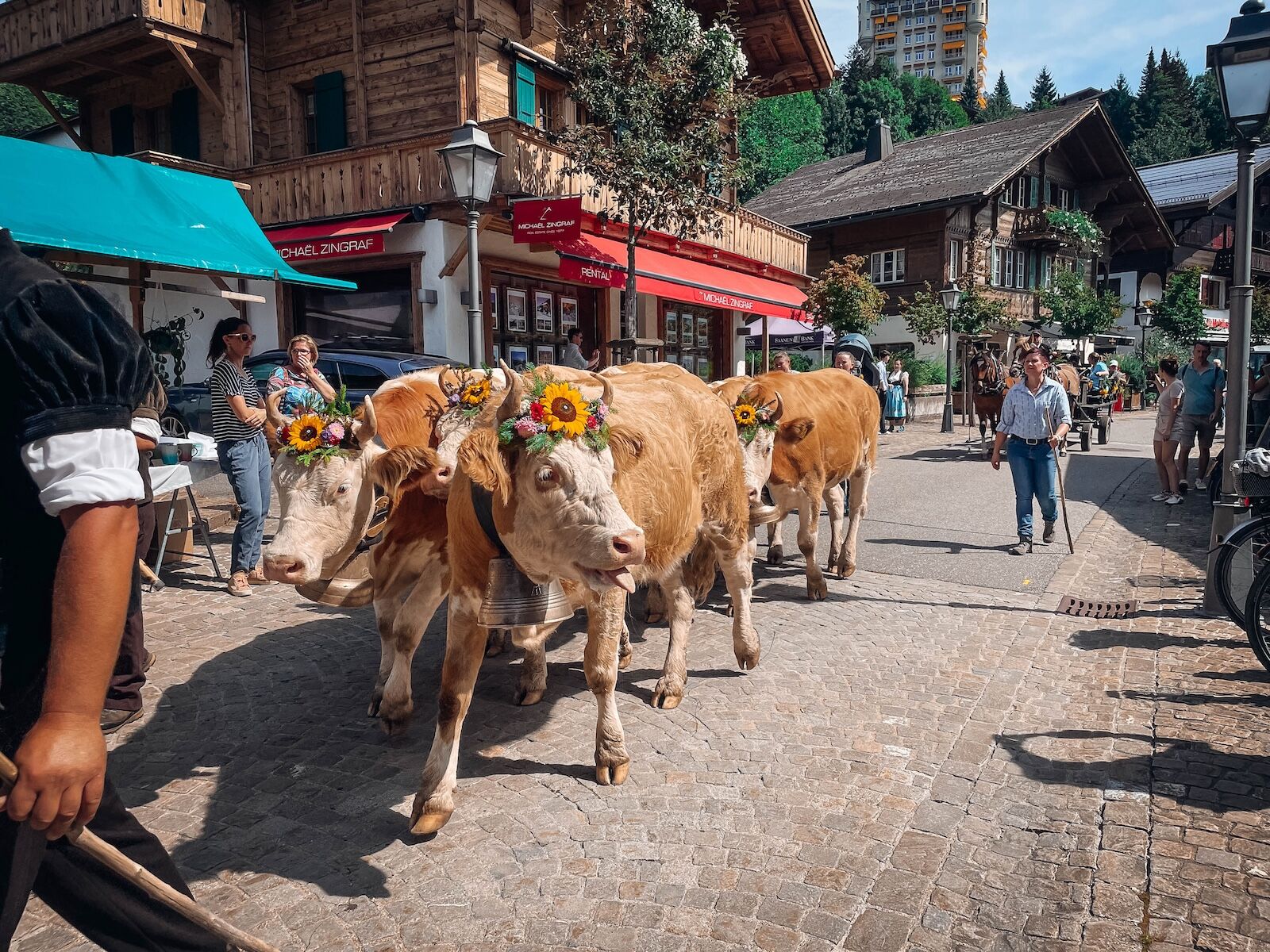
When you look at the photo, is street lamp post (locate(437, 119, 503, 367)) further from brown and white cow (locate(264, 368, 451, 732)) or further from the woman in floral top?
brown and white cow (locate(264, 368, 451, 732))

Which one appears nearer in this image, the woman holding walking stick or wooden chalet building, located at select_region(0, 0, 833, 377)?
the woman holding walking stick

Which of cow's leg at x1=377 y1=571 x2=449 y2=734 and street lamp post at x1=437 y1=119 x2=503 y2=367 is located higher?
street lamp post at x1=437 y1=119 x2=503 y2=367

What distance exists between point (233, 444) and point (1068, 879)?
585cm

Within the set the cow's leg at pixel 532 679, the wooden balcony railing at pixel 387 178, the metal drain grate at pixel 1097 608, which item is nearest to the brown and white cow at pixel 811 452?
the metal drain grate at pixel 1097 608

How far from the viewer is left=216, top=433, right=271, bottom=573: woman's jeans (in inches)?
251

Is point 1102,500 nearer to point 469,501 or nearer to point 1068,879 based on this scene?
point 1068,879

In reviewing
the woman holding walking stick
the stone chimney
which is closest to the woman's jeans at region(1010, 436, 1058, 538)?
the woman holding walking stick

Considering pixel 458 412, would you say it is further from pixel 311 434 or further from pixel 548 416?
pixel 548 416

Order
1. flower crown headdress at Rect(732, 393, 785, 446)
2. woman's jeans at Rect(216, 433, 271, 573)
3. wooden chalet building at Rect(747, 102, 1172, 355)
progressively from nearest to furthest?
flower crown headdress at Rect(732, 393, 785, 446)
woman's jeans at Rect(216, 433, 271, 573)
wooden chalet building at Rect(747, 102, 1172, 355)

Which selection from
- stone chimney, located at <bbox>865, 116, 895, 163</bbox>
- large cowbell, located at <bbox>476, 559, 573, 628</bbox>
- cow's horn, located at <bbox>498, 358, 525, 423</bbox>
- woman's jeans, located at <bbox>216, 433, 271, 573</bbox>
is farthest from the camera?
stone chimney, located at <bbox>865, 116, 895, 163</bbox>

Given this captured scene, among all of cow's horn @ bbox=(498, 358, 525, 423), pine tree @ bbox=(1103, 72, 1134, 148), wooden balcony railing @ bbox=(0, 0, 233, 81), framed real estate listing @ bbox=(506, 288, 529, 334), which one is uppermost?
pine tree @ bbox=(1103, 72, 1134, 148)

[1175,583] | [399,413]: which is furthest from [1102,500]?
[399,413]

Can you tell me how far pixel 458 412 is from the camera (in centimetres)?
399

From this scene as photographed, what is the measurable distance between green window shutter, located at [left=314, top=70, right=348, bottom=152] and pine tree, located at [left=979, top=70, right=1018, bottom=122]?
263 ft
